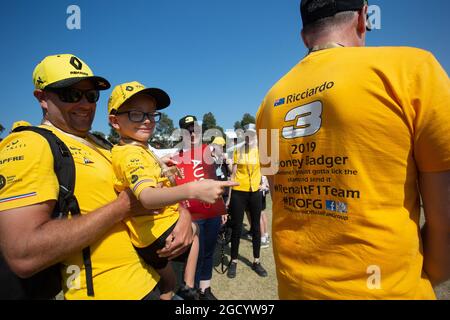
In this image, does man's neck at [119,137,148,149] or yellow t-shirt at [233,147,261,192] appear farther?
yellow t-shirt at [233,147,261,192]

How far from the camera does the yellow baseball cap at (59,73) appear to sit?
1556 millimetres

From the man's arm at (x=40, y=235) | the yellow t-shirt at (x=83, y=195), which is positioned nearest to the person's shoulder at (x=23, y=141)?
the yellow t-shirt at (x=83, y=195)

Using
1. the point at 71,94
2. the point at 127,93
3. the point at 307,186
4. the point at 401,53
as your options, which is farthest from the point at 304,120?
the point at 71,94

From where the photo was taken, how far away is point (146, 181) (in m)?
1.52

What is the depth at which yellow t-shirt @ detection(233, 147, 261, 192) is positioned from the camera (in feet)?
15.9

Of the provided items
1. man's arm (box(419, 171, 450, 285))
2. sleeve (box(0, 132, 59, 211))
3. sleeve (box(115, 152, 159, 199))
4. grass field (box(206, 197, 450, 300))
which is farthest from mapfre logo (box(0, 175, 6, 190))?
grass field (box(206, 197, 450, 300))

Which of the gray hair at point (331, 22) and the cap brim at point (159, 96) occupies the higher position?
the gray hair at point (331, 22)

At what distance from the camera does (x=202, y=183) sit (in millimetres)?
1350

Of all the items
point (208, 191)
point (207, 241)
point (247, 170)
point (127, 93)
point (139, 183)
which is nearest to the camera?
point (208, 191)

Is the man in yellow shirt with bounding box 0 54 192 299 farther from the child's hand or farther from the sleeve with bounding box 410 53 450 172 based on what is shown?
the sleeve with bounding box 410 53 450 172

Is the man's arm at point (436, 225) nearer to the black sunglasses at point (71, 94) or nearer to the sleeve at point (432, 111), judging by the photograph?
the sleeve at point (432, 111)

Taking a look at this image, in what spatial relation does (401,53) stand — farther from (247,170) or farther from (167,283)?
(247,170)

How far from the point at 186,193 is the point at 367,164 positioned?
36.1 inches
